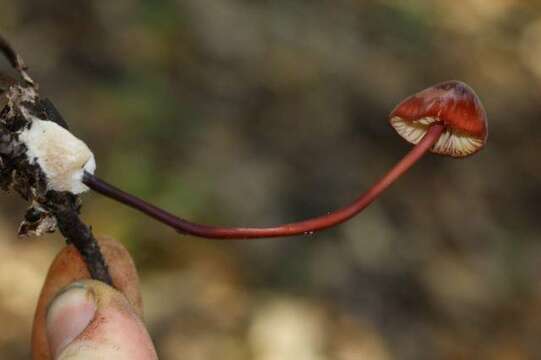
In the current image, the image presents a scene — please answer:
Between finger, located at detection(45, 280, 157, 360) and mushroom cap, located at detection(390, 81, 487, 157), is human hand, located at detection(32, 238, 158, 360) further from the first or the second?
mushroom cap, located at detection(390, 81, 487, 157)

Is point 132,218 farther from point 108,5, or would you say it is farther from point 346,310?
point 108,5

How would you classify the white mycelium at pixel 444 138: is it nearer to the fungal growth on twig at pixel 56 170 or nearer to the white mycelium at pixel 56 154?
the fungal growth on twig at pixel 56 170

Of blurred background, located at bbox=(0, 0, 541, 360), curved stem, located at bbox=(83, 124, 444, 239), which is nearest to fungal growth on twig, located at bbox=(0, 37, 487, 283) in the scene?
curved stem, located at bbox=(83, 124, 444, 239)

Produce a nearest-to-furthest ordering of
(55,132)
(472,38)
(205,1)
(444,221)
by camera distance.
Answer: (55,132)
(444,221)
(205,1)
(472,38)

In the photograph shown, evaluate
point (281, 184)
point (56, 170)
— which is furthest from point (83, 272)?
point (281, 184)

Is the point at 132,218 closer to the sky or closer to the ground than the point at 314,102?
closer to the ground

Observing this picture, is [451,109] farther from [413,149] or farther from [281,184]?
[281,184]

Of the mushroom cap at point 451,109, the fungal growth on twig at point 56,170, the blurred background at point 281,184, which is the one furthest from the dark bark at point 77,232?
the blurred background at point 281,184

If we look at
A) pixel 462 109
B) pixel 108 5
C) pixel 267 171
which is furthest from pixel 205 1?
pixel 462 109
